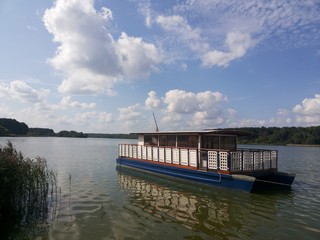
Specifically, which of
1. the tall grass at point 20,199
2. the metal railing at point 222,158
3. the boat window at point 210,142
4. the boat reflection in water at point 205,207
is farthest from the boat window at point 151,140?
the tall grass at point 20,199

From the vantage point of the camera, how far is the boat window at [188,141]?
63.5ft

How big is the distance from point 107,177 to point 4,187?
11882mm

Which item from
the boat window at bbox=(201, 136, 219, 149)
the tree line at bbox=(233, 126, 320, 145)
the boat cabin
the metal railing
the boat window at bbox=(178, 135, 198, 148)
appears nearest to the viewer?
the metal railing

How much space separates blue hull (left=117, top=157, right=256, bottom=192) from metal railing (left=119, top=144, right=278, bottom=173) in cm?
42

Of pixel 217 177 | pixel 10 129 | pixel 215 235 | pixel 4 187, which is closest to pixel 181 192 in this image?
pixel 217 177

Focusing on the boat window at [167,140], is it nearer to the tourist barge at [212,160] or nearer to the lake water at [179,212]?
the tourist barge at [212,160]

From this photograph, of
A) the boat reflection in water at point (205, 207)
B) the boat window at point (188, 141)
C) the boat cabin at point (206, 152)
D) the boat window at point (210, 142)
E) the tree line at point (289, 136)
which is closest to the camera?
the boat reflection in water at point (205, 207)

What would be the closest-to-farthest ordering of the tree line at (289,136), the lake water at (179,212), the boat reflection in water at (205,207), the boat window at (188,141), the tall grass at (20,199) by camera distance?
1. the lake water at (179,212)
2. the tall grass at (20,199)
3. the boat reflection in water at (205,207)
4. the boat window at (188,141)
5. the tree line at (289,136)

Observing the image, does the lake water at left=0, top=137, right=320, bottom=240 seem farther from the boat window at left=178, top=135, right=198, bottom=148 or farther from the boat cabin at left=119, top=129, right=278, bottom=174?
the boat window at left=178, top=135, right=198, bottom=148

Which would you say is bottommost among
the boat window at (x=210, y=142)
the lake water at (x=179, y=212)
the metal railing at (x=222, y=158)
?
the lake water at (x=179, y=212)

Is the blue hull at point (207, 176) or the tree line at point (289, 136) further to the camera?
the tree line at point (289, 136)

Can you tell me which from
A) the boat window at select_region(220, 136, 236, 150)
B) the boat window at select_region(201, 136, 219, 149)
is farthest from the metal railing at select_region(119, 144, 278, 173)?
the boat window at select_region(220, 136, 236, 150)

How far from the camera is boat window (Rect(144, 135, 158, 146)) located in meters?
23.4

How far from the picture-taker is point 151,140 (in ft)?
78.7
